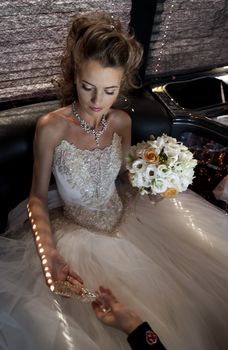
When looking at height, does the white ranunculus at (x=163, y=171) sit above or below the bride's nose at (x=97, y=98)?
below

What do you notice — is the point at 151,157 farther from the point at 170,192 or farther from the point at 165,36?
the point at 165,36

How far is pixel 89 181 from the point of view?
156 centimetres

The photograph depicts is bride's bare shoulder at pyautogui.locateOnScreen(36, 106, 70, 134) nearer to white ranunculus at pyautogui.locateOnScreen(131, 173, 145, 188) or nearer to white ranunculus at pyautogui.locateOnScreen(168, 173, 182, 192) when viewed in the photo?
white ranunculus at pyautogui.locateOnScreen(131, 173, 145, 188)

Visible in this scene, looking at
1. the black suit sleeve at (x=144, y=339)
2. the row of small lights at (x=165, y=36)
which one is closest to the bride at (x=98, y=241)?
the black suit sleeve at (x=144, y=339)

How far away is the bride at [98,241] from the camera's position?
1166 mm

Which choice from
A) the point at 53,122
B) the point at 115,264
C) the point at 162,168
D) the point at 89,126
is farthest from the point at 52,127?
the point at 115,264

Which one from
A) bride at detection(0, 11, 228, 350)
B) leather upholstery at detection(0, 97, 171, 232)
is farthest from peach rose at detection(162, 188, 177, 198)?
leather upholstery at detection(0, 97, 171, 232)

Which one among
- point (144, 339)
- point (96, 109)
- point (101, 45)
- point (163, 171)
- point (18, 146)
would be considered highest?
point (101, 45)

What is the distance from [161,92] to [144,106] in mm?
335

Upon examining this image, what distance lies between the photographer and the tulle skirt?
3.72 feet

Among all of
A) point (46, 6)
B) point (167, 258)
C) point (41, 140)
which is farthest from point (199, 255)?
point (46, 6)

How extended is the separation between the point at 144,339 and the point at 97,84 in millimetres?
875

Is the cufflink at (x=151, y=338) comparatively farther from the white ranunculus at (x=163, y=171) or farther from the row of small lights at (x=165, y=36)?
the row of small lights at (x=165, y=36)

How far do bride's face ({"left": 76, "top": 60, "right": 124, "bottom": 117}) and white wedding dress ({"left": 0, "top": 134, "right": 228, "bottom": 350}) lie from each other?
226mm
